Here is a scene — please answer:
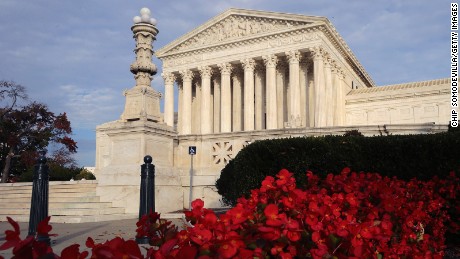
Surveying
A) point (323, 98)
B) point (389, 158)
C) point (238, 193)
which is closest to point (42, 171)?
point (238, 193)

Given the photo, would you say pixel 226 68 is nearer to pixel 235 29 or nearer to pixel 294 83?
pixel 235 29

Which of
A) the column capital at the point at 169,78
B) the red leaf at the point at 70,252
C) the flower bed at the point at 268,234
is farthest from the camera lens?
the column capital at the point at 169,78

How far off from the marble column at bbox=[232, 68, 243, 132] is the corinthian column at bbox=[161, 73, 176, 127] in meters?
7.56

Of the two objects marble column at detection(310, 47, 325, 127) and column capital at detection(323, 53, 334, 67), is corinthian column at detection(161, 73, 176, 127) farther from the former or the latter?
column capital at detection(323, 53, 334, 67)

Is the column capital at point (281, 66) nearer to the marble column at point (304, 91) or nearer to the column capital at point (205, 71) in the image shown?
the marble column at point (304, 91)

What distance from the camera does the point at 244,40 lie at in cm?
4281

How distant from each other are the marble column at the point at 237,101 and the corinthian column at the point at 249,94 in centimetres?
431

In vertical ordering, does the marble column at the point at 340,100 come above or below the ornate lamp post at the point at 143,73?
above

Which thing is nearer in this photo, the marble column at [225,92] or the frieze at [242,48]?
the frieze at [242,48]

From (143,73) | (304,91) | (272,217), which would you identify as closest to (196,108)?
(304,91)

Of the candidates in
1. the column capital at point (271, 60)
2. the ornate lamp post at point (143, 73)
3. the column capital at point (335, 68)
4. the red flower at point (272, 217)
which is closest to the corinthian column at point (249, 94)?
the column capital at point (271, 60)

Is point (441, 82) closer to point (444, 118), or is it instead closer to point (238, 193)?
point (444, 118)

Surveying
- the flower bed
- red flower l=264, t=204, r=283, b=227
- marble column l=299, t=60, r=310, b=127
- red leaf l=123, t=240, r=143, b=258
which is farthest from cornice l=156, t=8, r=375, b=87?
red leaf l=123, t=240, r=143, b=258

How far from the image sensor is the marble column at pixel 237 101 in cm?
4684
